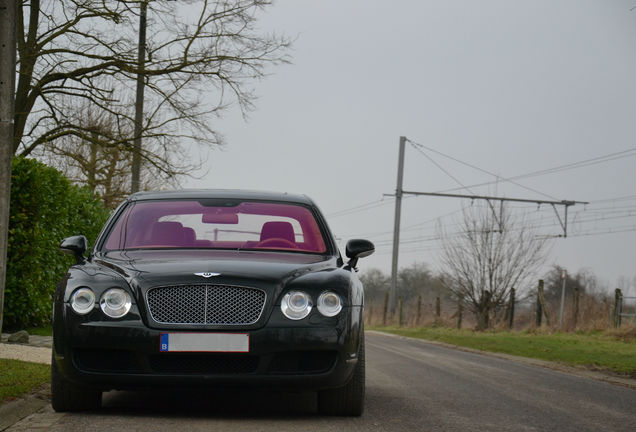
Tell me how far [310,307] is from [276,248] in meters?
1.24

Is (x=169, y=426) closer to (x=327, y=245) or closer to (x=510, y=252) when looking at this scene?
(x=327, y=245)

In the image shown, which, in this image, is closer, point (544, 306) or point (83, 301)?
point (83, 301)

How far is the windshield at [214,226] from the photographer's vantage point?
23.8ft

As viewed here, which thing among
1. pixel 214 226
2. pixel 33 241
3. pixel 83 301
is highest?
pixel 214 226

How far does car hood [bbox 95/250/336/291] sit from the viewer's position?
6.05m

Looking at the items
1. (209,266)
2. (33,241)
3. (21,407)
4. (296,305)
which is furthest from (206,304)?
(33,241)

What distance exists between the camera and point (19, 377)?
7895 millimetres

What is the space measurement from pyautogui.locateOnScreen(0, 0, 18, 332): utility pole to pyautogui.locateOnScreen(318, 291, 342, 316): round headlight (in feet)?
10.3

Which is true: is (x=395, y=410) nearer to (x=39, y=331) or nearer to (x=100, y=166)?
(x=39, y=331)

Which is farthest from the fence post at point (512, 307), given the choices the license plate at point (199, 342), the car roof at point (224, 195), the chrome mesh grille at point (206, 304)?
the license plate at point (199, 342)

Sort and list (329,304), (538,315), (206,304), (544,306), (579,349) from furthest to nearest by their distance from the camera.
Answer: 1. (538,315)
2. (544,306)
3. (579,349)
4. (329,304)
5. (206,304)

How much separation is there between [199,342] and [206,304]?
0.84ft

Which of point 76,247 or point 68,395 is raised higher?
point 76,247

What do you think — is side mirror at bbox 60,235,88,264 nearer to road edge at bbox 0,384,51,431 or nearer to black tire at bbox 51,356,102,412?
black tire at bbox 51,356,102,412
